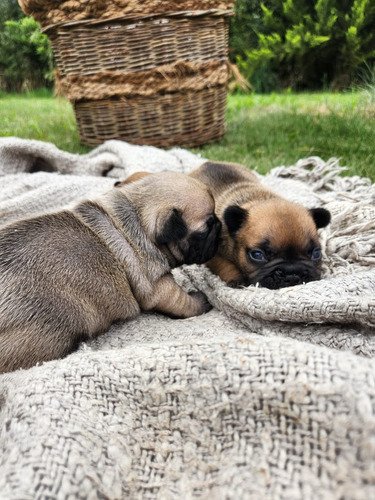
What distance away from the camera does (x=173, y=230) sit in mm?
2615

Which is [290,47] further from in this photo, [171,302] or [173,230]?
[171,302]

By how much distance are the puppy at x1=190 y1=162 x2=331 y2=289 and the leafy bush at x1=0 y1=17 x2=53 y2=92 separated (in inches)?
405

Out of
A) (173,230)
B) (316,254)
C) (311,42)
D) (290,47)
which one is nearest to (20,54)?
(290,47)

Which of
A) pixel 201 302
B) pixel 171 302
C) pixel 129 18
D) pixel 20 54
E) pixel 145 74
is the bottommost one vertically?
pixel 20 54

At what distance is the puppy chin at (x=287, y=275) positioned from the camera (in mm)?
2609

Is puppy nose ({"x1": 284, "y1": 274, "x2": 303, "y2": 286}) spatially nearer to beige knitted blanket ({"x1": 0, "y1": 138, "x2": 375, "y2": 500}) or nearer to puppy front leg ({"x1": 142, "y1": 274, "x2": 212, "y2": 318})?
beige knitted blanket ({"x1": 0, "y1": 138, "x2": 375, "y2": 500})

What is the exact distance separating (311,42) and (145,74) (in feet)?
28.3

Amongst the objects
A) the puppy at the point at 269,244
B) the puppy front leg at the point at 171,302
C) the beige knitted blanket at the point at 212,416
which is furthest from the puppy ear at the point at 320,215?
the puppy front leg at the point at 171,302

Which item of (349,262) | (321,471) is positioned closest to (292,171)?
(349,262)

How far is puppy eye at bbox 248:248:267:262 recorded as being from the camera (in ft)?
8.99

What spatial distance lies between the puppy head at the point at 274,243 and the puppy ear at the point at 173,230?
0.34 metres

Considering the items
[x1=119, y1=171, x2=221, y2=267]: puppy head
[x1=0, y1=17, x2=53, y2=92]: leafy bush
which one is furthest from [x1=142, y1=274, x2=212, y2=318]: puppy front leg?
[x1=0, y1=17, x2=53, y2=92]: leafy bush

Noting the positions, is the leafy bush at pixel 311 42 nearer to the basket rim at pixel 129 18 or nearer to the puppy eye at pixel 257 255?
the basket rim at pixel 129 18

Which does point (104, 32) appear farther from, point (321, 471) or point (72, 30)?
point (321, 471)
